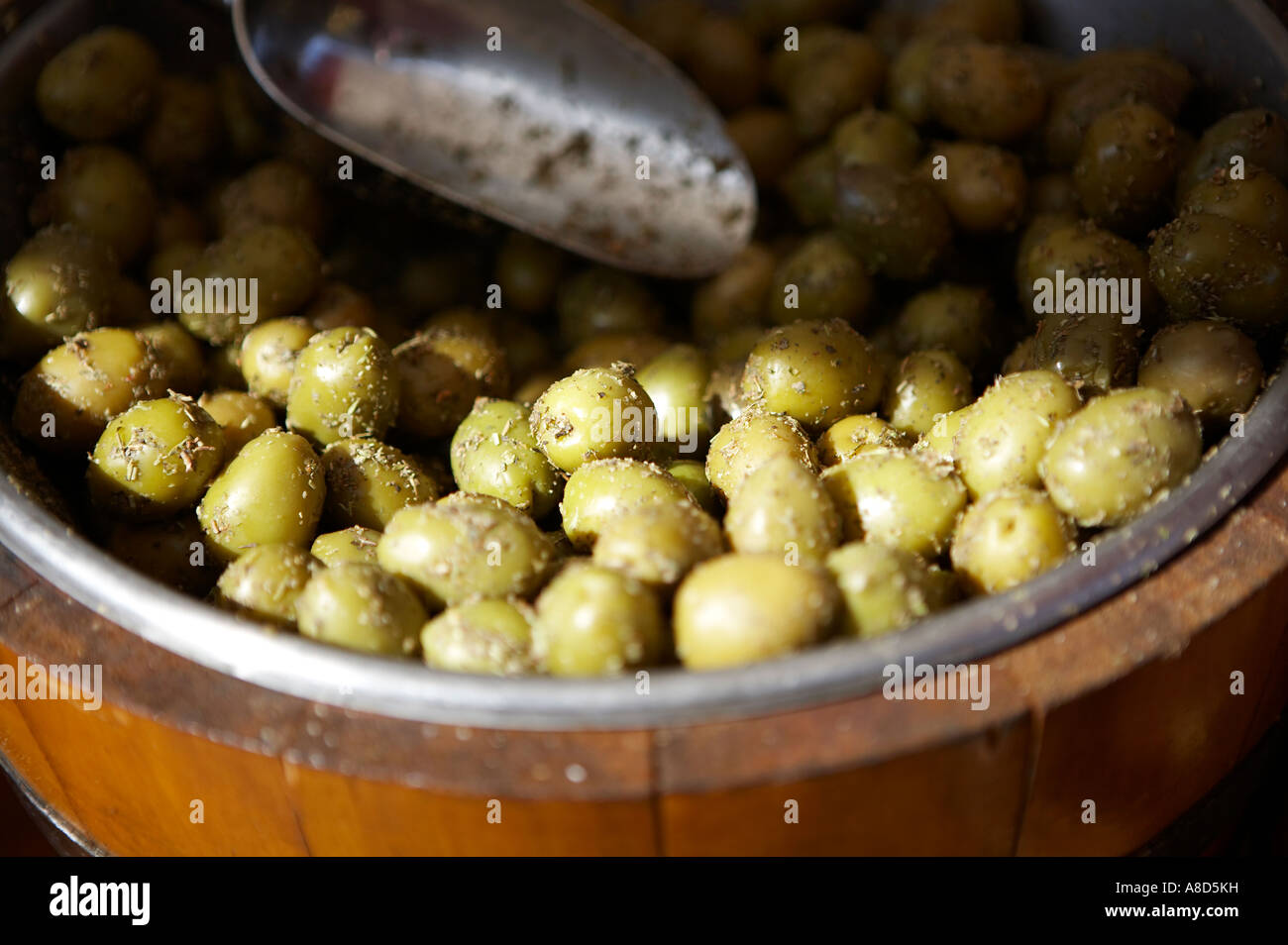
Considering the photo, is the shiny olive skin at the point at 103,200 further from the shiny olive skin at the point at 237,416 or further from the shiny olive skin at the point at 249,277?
the shiny olive skin at the point at 237,416

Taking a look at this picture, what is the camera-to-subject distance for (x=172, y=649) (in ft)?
4.18

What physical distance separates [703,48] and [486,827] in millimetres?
1894

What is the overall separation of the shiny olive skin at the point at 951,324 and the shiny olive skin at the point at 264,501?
3.44 ft

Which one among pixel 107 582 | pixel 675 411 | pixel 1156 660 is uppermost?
pixel 675 411

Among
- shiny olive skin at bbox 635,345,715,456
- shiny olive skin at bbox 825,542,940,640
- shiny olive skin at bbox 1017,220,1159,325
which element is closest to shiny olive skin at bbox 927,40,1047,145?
shiny olive skin at bbox 1017,220,1159,325

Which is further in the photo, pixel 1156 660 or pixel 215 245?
pixel 215 245

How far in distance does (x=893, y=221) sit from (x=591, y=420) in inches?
28.6

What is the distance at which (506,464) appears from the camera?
173 cm

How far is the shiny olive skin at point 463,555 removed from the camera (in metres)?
1.41

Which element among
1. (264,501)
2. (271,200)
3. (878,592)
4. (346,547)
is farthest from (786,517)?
(271,200)
